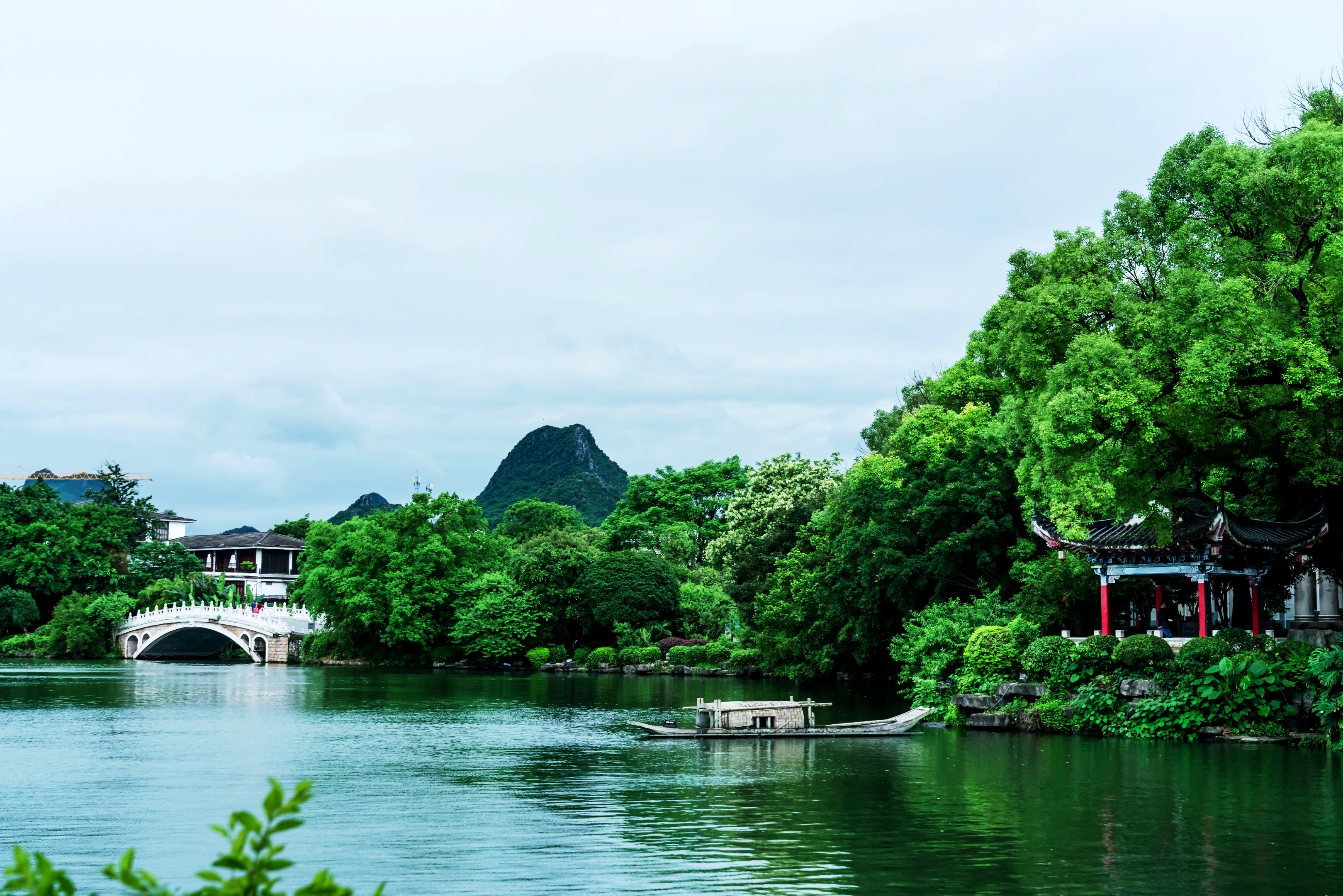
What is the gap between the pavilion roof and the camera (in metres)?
23.9

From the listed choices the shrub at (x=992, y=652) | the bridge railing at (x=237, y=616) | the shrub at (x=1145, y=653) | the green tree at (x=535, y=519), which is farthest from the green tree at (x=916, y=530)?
the green tree at (x=535, y=519)

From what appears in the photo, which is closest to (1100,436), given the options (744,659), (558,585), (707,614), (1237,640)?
(1237,640)

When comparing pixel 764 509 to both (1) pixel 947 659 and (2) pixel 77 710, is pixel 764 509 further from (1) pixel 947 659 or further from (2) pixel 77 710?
(2) pixel 77 710

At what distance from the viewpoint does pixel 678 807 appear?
16.3 metres

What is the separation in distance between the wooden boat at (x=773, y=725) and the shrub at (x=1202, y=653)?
5.09 metres

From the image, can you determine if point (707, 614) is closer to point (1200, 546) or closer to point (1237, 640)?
point (1200, 546)

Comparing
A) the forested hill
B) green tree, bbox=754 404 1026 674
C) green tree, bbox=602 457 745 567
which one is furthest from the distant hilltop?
green tree, bbox=754 404 1026 674

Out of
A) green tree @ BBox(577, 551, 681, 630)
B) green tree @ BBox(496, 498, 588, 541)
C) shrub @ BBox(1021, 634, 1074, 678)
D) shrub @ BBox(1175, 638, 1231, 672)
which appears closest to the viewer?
shrub @ BBox(1175, 638, 1231, 672)

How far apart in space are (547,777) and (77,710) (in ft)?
60.3

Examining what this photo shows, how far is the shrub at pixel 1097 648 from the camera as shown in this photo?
24.4 meters

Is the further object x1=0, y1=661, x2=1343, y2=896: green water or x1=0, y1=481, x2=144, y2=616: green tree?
x1=0, y1=481, x2=144, y2=616: green tree

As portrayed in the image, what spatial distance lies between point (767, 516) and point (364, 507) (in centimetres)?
10063

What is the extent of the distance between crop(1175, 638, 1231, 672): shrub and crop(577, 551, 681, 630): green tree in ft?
109

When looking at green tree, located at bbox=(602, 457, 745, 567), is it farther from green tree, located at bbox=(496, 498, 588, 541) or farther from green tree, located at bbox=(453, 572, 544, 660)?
green tree, located at bbox=(453, 572, 544, 660)
